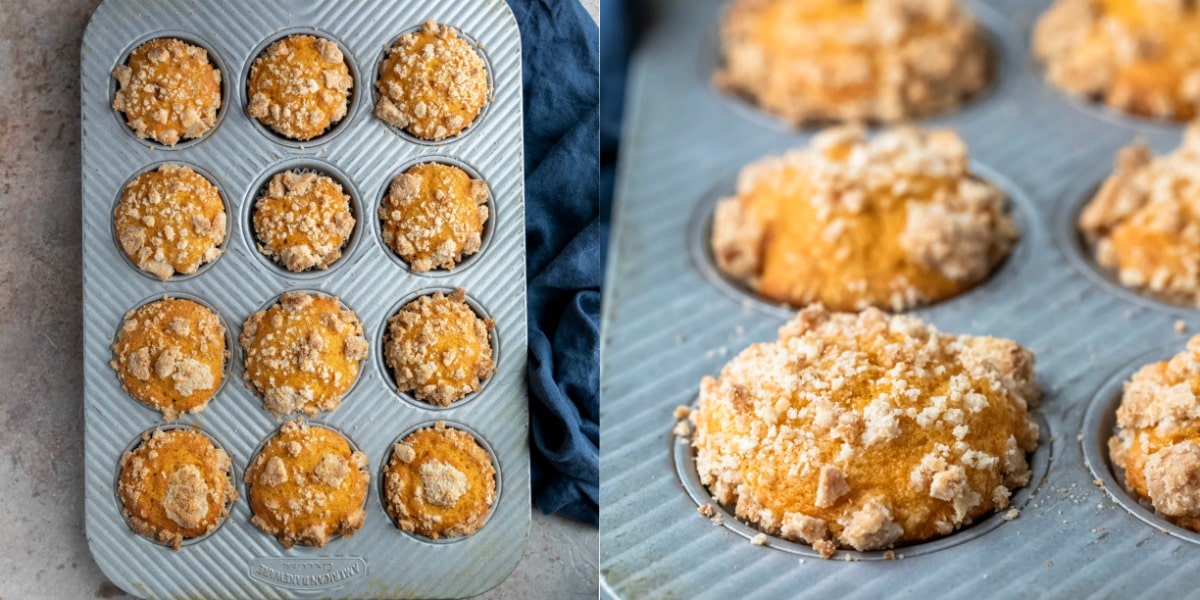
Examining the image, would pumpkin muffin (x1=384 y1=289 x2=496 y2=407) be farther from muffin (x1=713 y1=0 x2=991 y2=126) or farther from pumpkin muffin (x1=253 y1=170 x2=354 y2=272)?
muffin (x1=713 y1=0 x2=991 y2=126)

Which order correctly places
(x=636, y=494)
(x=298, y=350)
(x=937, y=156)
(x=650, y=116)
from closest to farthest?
(x=298, y=350)
(x=636, y=494)
(x=937, y=156)
(x=650, y=116)

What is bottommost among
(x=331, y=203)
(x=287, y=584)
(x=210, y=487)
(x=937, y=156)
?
(x=287, y=584)

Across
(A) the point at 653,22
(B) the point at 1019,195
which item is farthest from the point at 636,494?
(A) the point at 653,22

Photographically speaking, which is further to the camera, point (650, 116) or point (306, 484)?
→ point (650, 116)

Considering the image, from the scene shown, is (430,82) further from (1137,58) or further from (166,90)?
(1137,58)

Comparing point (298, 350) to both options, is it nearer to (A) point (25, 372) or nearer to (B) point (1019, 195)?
(A) point (25, 372)

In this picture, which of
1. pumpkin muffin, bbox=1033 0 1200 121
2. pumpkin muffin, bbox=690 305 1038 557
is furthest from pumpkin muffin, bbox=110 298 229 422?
pumpkin muffin, bbox=1033 0 1200 121
